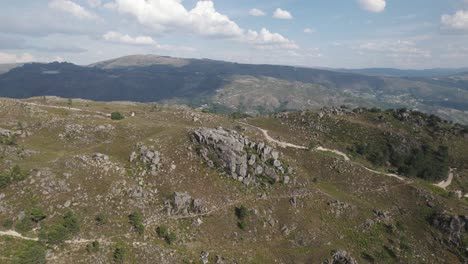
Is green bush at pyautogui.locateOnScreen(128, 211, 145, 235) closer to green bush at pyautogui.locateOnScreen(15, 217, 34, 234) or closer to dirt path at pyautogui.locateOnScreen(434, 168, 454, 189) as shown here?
green bush at pyautogui.locateOnScreen(15, 217, 34, 234)

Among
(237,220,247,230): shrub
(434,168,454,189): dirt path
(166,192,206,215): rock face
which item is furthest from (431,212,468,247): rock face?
(166,192,206,215): rock face

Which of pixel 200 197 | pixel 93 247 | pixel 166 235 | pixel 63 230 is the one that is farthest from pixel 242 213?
pixel 63 230

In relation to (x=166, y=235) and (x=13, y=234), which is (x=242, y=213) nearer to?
(x=166, y=235)

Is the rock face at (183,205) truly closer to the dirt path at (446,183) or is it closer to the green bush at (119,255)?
the green bush at (119,255)

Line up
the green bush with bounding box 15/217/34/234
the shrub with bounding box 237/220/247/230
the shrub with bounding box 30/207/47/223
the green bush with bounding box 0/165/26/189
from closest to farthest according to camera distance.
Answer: the green bush with bounding box 15/217/34/234 → the shrub with bounding box 30/207/47/223 → the green bush with bounding box 0/165/26/189 → the shrub with bounding box 237/220/247/230

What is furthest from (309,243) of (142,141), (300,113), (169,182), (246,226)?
(300,113)

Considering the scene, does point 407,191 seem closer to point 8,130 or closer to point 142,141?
point 142,141
